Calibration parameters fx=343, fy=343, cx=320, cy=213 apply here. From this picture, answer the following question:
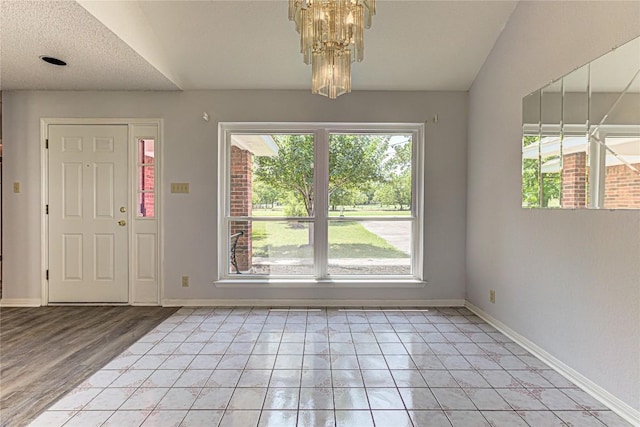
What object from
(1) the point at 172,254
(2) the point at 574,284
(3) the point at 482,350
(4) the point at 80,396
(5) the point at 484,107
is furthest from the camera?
(1) the point at 172,254

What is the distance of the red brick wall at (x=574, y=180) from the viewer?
2.11m

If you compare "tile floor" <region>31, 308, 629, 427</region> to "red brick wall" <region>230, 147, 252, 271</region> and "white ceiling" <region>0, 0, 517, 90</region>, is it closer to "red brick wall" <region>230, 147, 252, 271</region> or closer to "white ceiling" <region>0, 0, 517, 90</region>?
"red brick wall" <region>230, 147, 252, 271</region>

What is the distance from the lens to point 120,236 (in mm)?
3730

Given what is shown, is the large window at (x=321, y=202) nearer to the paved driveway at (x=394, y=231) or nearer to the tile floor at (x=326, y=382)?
the paved driveway at (x=394, y=231)

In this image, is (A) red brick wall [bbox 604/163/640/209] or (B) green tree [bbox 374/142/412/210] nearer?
(A) red brick wall [bbox 604/163/640/209]

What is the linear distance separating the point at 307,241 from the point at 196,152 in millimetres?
1537

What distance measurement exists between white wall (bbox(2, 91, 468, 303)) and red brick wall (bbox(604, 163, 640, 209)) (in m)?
1.78

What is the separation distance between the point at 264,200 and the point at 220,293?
1.12 meters

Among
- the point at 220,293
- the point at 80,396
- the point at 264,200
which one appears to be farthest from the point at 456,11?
the point at 80,396

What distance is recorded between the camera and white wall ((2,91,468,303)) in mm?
3660

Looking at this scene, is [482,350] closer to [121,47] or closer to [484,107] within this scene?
Result: [484,107]

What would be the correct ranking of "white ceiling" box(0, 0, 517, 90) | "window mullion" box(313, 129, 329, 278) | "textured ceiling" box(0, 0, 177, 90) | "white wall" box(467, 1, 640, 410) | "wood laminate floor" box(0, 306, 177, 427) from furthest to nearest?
"window mullion" box(313, 129, 329, 278) → "white ceiling" box(0, 0, 517, 90) → "textured ceiling" box(0, 0, 177, 90) → "wood laminate floor" box(0, 306, 177, 427) → "white wall" box(467, 1, 640, 410)

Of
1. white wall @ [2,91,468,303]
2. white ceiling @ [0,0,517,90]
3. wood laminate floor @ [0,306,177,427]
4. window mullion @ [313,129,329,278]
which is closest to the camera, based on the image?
wood laminate floor @ [0,306,177,427]

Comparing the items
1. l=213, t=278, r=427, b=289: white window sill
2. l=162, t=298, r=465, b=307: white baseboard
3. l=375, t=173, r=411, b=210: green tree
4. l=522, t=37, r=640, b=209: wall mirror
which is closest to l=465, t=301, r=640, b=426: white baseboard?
l=162, t=298, r=465, b=307: white baseboard
